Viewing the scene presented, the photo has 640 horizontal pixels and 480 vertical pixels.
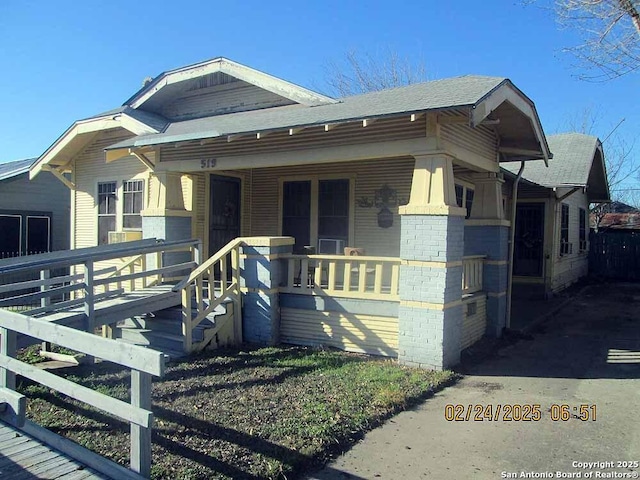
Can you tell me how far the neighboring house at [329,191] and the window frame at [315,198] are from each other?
0.07 ft

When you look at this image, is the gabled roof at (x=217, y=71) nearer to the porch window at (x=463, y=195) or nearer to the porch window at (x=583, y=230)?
the porch window at (x=463, y=195)

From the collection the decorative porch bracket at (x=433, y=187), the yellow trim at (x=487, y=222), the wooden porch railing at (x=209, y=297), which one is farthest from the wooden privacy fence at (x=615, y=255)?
the wooden porch railing at (x=209, y=297)

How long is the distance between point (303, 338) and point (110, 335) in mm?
2939

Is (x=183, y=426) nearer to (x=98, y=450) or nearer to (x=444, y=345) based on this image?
(x=98, y=450)

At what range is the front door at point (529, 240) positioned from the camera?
14.5m

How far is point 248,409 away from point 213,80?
7.61 m

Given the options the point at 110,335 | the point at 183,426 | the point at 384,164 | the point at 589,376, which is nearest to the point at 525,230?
the point at 384,164

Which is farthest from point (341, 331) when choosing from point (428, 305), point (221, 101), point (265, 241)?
point (221, 101)

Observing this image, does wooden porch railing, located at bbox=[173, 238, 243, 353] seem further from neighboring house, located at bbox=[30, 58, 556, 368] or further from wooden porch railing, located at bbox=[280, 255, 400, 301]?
wooden porch railing, located at bbox=[280, 255, 400, 301]

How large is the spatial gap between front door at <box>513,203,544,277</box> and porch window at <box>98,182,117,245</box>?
11089 millimetres

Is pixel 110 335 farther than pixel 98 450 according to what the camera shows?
Yes

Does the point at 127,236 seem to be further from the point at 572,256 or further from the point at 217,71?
the point at 572,256

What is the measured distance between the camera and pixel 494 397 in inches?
222

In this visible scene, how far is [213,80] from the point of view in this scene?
1051cm
